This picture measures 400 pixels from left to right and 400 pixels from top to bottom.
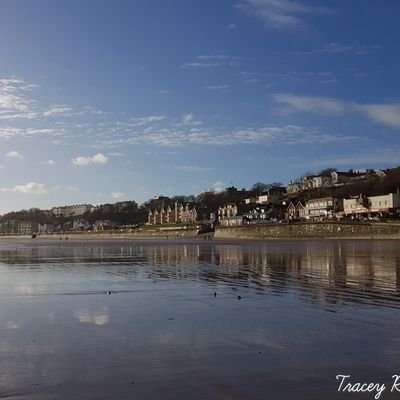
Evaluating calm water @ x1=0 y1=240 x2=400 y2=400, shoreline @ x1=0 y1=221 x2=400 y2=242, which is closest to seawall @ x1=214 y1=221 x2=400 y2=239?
shoreline @ x1=0 y1=221 x2=400 y2=242

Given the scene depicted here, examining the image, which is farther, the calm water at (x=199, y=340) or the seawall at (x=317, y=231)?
the seawall at (x=317, y=231)

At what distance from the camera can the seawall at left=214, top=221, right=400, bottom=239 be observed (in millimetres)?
80625

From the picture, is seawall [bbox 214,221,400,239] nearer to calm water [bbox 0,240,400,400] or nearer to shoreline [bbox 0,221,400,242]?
shoreline [bbox 0,221,400,242]

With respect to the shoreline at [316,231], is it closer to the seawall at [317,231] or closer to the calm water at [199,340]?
the seawall at [317,231]

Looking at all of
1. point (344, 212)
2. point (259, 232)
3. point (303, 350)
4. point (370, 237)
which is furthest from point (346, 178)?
point (303, 350)

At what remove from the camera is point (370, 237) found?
269 feet

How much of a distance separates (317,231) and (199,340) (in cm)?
8840

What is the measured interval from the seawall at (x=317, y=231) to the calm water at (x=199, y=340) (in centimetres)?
6389

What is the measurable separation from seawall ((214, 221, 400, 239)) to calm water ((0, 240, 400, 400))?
6389 cm

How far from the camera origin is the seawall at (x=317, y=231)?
265ft

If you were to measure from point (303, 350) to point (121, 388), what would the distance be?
3390mm

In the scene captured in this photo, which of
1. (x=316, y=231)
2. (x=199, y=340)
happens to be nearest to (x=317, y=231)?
(x=316, y=231)

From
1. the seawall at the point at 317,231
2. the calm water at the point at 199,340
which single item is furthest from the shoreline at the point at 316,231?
the calm water at the point at 199,340

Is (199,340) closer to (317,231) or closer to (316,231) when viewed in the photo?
(317,231)
